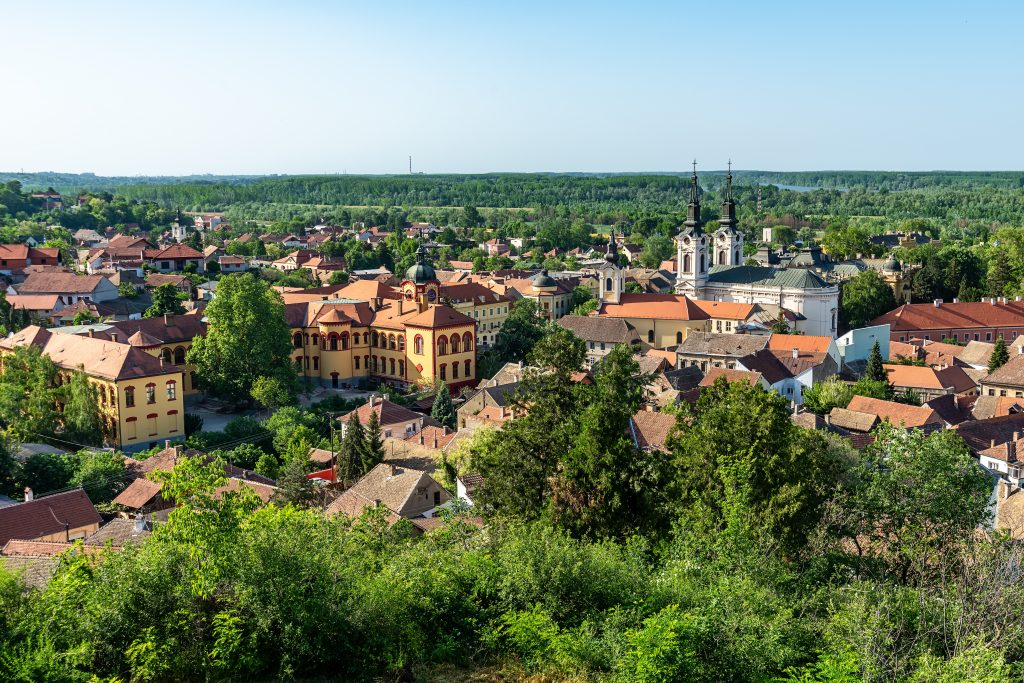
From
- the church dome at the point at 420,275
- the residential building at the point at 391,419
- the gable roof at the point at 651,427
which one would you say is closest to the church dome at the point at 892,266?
the church dome at the point at 420,275

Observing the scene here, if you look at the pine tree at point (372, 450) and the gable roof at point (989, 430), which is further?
the gable roof at point (989, 430)

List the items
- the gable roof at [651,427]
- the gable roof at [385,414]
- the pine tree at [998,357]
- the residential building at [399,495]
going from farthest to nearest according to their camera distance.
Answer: the pine tree at [998,357] → the gable roof at [385,414] → the gable roof at [651,427] → the residential building at [399,495]

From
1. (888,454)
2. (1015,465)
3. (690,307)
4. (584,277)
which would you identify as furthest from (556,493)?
(584,277)

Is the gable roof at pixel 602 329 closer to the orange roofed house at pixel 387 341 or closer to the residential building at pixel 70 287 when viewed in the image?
the orange roofed house at pixel 387 341

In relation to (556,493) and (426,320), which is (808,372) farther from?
(556,493)

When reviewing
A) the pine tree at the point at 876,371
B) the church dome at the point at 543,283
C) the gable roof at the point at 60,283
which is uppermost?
the gable roof at the point at 60,283
